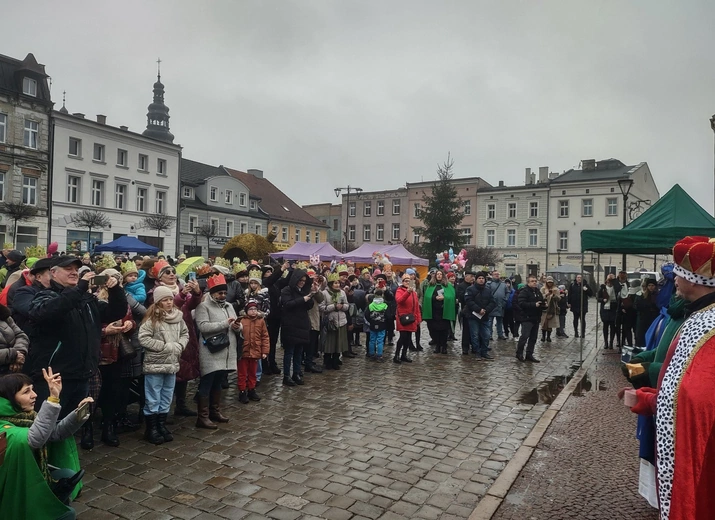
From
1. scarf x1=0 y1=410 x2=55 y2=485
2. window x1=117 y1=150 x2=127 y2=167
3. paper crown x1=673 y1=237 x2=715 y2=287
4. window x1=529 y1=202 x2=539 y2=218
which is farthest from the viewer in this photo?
window x1=529 y1=202 x2=539 y2=218

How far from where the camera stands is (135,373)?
5762 mm

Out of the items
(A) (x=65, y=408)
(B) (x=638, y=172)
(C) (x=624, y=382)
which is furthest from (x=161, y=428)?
(B) (x=638, y=172)

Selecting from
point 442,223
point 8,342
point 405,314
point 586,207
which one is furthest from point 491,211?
point 8,342

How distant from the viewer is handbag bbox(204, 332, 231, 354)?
5.98m

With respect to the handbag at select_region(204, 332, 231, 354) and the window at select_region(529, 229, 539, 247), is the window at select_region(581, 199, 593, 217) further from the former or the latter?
the handbag at select_region(204, 332, 231, 354)

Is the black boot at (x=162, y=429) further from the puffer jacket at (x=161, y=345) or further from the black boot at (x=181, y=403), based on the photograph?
the black boot at (x=181, y=403)

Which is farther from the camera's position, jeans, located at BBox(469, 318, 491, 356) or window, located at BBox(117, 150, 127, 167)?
window, located at BBox(117, 150, 127, 167)

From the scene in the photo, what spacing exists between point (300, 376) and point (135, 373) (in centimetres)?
315

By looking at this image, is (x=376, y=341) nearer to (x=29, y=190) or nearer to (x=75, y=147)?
(x=29, y=190)

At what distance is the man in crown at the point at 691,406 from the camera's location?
2.34m

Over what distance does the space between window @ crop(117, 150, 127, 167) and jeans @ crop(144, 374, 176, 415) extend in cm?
3711

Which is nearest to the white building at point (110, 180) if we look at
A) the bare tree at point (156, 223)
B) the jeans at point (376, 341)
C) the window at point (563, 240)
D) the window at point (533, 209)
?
the bare tree at point (156, 223)

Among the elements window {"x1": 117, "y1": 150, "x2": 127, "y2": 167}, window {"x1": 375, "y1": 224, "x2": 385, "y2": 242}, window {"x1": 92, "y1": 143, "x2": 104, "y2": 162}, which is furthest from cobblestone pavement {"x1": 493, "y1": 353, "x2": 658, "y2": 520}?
window {"x1": 375, "y1": 224, "x2": 385, "y2": 242}

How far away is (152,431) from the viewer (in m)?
5.45
